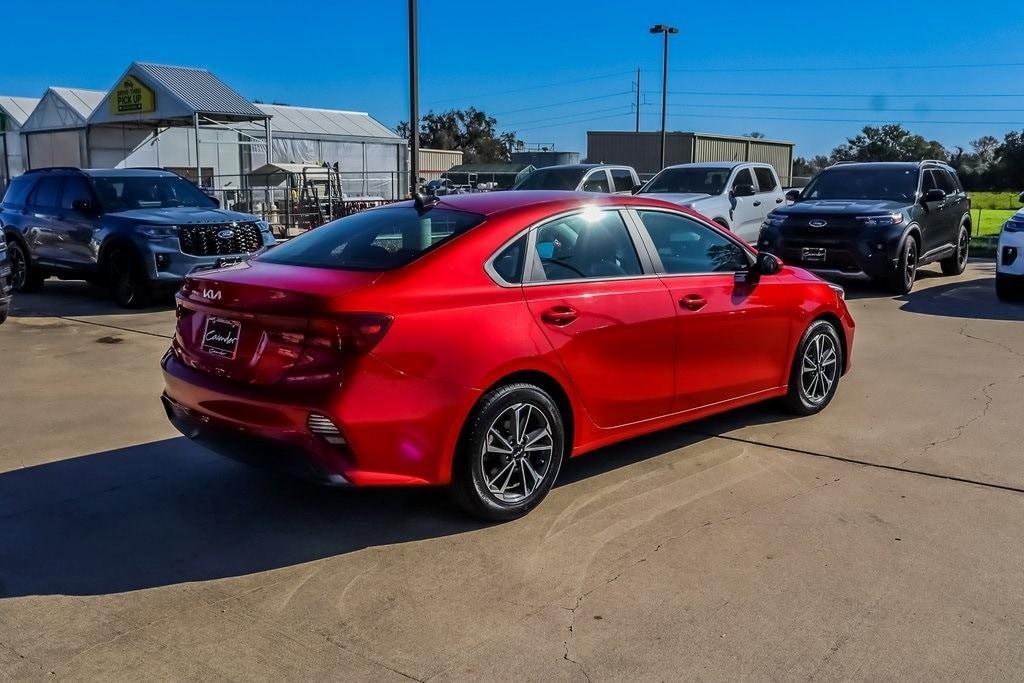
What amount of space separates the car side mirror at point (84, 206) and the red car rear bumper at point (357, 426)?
347 inches

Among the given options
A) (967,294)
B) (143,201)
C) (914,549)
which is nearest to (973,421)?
(914,549)

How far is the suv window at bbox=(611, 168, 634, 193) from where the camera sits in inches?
686

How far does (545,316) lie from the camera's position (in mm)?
4535

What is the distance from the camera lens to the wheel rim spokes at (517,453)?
14.4 ft

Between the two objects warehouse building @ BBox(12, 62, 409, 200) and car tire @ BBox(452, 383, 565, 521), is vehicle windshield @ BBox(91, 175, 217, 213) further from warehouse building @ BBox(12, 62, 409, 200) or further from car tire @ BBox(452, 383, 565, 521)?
warehouse building @ BBox(12, 62, 409, 200)

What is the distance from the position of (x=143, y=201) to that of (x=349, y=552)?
959cm

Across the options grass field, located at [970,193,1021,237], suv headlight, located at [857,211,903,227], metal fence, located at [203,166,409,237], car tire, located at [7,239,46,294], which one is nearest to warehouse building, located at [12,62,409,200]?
metal fence, located at [203,166,409,237]

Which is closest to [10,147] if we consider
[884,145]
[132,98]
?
[132,98]

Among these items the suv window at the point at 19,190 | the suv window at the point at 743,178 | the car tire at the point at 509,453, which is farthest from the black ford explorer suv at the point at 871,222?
the suv window at the point at 19,190

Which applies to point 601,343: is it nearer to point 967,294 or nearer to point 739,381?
point 739,381

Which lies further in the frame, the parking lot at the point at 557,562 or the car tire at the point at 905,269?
the car tire at the point at 905,269

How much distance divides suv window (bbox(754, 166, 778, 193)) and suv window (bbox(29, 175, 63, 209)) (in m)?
11.1

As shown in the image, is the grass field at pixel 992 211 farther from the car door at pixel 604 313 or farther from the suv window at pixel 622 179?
the car door at pixel 604 313

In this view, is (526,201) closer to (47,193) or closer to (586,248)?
(586,248)
